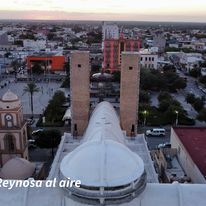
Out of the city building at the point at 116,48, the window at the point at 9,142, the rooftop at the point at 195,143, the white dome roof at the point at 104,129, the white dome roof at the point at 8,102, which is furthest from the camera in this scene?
the city building at the point at 116,48

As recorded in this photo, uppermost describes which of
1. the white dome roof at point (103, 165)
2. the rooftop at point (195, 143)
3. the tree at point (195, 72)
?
the white dome roof at point (103, 165)

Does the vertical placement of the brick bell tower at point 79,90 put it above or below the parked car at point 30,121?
above

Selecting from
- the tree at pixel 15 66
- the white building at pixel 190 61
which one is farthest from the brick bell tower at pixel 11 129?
the white building at pixel 190 61

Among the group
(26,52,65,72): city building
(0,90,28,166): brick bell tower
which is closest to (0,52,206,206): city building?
(0,90,28,166): brick bell tower

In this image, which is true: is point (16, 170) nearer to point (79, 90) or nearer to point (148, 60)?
point (79, 90)

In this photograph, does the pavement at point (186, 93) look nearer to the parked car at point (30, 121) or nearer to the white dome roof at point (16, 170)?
the parked car at point (30, 121)

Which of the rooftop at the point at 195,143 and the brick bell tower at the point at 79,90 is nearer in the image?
the rooftop at the point at 195,143

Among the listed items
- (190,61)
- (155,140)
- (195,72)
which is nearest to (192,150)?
(155,140)

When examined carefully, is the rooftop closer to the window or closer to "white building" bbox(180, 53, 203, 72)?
the window
